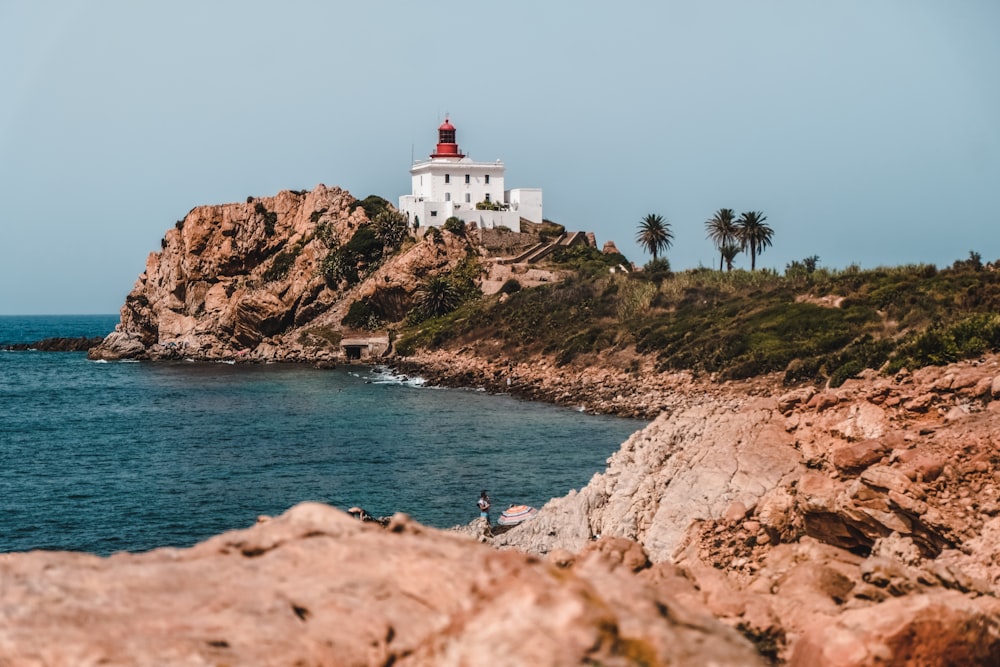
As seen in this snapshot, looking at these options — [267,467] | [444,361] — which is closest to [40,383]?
[444,361]

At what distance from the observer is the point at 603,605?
6.29 meters

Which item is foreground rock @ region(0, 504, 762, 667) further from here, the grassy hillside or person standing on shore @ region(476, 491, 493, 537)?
the grassy hillside

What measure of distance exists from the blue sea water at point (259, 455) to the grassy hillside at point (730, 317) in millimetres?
11628

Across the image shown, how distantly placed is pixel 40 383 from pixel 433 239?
43.4 meters

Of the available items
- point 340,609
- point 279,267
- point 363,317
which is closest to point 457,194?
point 363,317

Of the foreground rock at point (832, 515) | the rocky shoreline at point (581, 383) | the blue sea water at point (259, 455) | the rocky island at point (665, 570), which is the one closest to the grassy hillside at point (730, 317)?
the rocky shoreline at point (581, 383)

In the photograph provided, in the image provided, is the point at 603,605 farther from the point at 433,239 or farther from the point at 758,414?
the point at 433,239

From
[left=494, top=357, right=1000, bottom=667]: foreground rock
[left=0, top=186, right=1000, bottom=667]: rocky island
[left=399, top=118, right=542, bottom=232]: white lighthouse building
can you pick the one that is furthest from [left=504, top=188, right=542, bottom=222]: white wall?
[left=494, top=357, right=1000, bottom=667]: foreground rock

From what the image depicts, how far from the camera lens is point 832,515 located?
1504 centimetres

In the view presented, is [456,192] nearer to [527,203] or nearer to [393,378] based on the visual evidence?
[527,203]

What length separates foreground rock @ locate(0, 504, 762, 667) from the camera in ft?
19.8

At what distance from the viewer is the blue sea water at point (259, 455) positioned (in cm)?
3734

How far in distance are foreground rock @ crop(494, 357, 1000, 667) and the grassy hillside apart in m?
12.2

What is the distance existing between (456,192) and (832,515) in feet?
345
